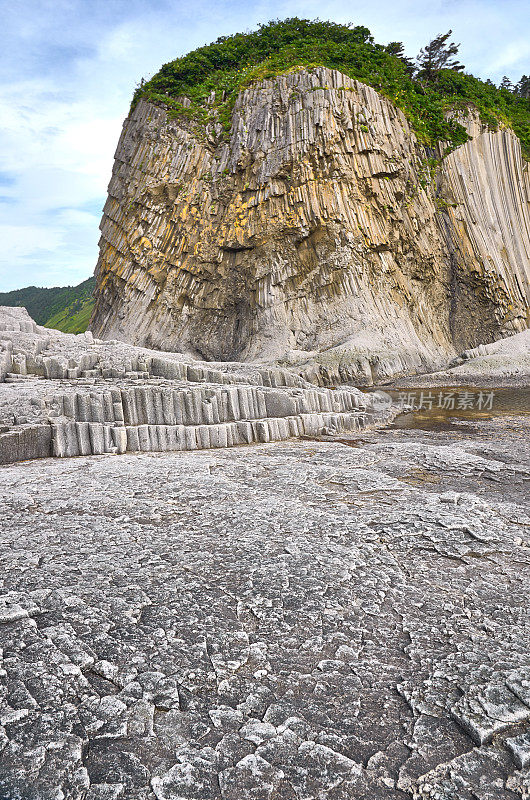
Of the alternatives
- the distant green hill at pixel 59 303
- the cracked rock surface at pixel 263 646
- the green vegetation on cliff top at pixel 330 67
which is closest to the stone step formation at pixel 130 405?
the cracked rock surface at pixel 263 646

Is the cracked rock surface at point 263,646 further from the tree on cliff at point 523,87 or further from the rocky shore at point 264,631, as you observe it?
the tree on cliff at point 523,87

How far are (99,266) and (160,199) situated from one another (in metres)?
6.93

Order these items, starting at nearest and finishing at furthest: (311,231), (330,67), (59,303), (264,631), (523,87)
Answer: (264,631), (311,231), (330,67), (523,87), (59,303)

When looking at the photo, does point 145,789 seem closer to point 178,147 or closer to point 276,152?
point 276,152

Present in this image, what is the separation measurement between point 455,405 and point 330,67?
24165 mm

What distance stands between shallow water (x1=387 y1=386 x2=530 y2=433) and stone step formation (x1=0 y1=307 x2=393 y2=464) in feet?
4.16

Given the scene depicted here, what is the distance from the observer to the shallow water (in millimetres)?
12383

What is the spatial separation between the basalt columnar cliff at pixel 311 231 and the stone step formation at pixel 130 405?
50.3 ft

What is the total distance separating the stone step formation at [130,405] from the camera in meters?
7.79

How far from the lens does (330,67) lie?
95.5 feet

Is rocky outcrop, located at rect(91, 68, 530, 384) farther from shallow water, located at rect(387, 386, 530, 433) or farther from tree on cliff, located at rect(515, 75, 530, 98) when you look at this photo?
tree on cliff, located at rect(515, 75, 530, 98)

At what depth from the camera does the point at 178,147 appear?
31016 millimetres

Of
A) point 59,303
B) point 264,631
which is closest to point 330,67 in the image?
point 264,631

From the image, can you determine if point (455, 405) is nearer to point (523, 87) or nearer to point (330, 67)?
point (330, 67)
